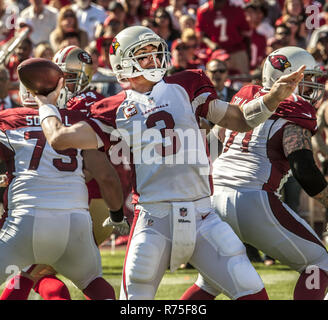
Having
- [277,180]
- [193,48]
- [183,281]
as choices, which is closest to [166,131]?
[277,180]

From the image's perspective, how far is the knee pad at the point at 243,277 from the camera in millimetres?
3768

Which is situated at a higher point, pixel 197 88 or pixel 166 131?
pixel 197 88

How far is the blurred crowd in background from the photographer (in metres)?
9.24

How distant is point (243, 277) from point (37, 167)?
127 cm

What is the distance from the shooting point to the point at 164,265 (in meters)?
3.88

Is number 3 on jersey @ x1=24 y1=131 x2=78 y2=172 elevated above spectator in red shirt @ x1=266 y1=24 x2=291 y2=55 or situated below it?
above

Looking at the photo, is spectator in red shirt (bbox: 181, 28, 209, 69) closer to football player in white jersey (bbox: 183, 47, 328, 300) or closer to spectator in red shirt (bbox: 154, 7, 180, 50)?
spectator in red shirt (bbox: 154, 7, 180, 50)

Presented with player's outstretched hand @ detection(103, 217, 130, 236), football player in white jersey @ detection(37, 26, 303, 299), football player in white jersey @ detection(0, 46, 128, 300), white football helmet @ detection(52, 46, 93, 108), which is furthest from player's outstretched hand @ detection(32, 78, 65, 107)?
white football helmet @ detection(52, 46, 93, 108)

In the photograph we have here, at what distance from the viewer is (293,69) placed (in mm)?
4770

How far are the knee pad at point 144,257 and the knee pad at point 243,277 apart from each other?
35 centimetres

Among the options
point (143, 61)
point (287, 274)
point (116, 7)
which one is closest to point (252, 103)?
point (143, 61)

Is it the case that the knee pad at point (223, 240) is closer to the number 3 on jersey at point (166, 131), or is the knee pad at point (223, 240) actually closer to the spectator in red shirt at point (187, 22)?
the number 3 on jersey at point (166, 131)

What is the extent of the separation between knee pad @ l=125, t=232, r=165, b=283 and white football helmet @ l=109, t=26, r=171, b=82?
81 centimetres

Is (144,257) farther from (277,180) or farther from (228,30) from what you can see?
(228,30)
